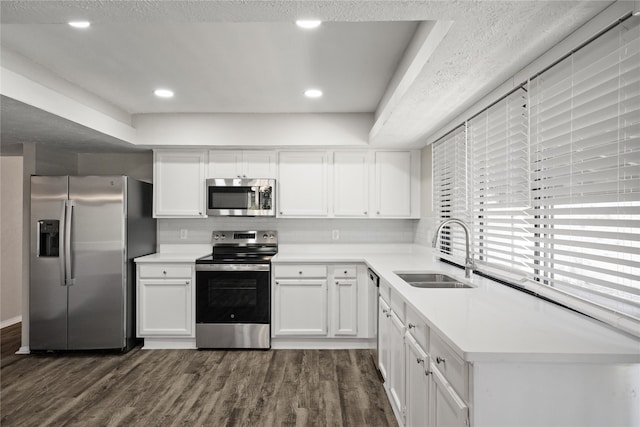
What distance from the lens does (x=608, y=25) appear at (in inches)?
51.3

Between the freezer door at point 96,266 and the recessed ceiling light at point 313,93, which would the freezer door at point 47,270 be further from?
the recessed ceiling light at point 313,93

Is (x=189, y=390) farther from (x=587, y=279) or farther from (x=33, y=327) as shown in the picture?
(x=587, y=279)

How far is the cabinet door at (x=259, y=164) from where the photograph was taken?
3750 mm

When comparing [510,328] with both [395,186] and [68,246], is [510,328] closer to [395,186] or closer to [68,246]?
[395,186]

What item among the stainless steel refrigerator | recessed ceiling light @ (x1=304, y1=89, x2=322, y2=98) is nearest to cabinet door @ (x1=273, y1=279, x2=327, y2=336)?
the stainless steel refrigerator

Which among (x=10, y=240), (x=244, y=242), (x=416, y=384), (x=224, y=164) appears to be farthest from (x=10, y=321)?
(x=416, y=384)

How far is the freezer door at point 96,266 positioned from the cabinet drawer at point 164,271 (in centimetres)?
21

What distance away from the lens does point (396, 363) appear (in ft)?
7.15

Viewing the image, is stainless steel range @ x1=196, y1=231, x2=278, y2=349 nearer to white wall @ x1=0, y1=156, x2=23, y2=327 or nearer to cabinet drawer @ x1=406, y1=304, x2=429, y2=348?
cabinet drawer @ x1=406, y1=304, x2=429, y2=348

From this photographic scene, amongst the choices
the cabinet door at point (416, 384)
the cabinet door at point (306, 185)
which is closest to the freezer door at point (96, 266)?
the cabinet door at point (306, 185)

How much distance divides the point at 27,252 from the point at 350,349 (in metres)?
3.42

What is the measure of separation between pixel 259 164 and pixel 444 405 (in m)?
2.94

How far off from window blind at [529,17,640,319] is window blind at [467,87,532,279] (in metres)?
0.10

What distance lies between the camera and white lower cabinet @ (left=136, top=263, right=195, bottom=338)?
3.45 m
